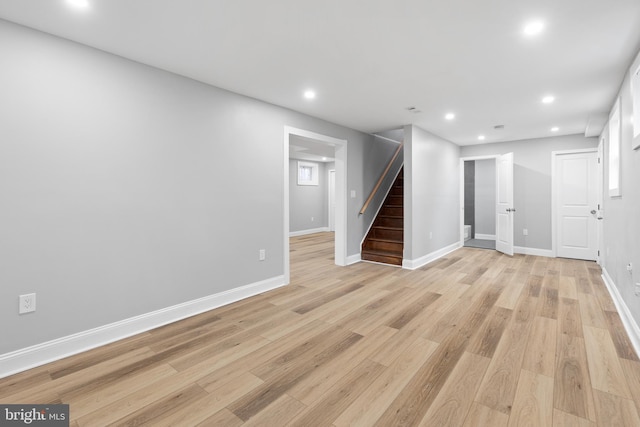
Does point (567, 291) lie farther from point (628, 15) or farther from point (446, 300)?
point (628, 15)

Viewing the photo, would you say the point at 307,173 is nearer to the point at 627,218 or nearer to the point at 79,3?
the point at 627,218

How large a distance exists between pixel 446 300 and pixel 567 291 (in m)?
1.64

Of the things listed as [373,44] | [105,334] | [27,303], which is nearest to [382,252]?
[373,44]

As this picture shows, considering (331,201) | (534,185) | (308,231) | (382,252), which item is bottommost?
(382,252)

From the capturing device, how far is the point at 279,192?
386cm

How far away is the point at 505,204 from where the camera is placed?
5.96 meters

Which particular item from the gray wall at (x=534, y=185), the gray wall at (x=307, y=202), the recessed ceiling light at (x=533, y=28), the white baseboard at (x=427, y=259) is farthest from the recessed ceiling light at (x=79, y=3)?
the gray wall at (x=307, y=202)

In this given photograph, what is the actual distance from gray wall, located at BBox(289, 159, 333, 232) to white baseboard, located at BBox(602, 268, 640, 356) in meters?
6.98

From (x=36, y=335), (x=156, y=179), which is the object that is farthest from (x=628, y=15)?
(x=36, y=335)

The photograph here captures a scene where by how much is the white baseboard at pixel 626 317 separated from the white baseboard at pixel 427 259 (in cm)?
231

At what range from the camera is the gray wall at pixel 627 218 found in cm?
236

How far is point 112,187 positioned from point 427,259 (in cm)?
473

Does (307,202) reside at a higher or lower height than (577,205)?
higher

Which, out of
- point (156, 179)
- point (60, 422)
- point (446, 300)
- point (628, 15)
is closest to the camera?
point (60, 422)
